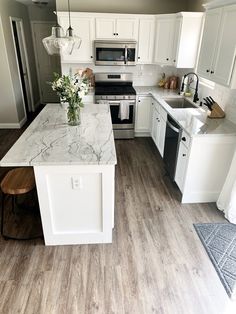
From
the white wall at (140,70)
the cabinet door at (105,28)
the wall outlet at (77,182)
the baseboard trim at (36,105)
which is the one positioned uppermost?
the cabinet door at (105,28)

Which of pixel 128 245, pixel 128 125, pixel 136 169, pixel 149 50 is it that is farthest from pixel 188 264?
pixel 149 50

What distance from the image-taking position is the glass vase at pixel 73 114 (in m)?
2.61

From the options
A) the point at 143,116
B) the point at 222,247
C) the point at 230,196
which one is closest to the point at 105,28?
the point at 143,116

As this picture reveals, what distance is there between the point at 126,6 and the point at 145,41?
76 centimetres

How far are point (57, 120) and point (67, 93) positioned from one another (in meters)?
0.55

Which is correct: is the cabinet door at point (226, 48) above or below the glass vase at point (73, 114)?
above

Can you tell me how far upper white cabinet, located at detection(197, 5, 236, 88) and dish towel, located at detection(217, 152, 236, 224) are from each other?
0.94 m

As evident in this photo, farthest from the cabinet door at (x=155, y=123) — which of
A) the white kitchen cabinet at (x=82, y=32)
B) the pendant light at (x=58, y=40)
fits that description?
the pendant light at (x=58, y=40)

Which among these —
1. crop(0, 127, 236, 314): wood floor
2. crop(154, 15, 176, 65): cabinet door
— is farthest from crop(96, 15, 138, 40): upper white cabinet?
crop(0, 127, 236, 314): wood floor

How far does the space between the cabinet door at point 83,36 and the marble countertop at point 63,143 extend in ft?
5.74

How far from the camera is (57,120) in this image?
2939 mm

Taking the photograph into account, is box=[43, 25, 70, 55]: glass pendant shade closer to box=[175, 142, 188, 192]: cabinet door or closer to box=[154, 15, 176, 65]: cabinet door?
box=[175, 142, 188, 192]: cabinet door

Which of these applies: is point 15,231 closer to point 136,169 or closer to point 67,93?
point 67,93

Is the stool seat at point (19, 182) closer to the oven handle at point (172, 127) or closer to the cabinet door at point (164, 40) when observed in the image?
the oven handle at point (172, 127)
